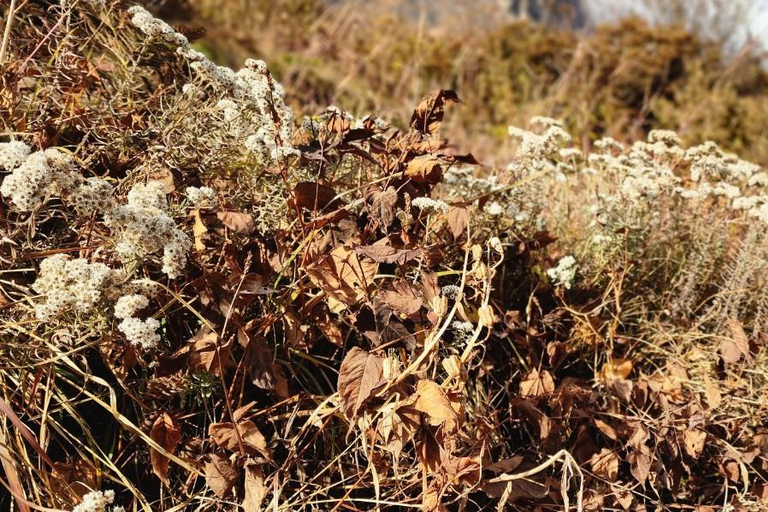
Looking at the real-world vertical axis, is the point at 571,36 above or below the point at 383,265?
above

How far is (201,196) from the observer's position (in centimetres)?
129

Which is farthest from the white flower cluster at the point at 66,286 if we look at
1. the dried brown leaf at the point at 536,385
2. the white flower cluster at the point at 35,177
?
the dried brown leaf at the point at 536,385

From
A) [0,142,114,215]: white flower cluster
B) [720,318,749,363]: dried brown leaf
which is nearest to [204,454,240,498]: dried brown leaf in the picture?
[0,142,114,215]: white flower cluster

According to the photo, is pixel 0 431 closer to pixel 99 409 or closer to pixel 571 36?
pixel 99 409

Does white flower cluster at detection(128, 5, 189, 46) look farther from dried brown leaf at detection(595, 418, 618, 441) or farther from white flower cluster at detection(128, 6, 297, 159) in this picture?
dried brown leaf at detection(595, 418, 618, 441)

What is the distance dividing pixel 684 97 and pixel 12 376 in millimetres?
6728

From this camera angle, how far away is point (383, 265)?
1.52 meters

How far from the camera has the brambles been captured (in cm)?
119

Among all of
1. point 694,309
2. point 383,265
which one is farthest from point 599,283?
point 383,265

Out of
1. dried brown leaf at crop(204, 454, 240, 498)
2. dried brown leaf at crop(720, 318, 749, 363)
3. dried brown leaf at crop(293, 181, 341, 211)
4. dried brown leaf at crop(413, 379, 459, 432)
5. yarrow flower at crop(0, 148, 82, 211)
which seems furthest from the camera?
dried brown leaf at crop(720, 318, 749, 363)

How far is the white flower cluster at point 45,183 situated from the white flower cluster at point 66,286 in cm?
10

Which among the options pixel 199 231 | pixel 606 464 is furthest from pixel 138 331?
pixel 606 464

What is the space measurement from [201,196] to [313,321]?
0.40 m

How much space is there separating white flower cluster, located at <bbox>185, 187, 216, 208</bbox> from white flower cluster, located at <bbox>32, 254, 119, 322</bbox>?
0.80 feet
